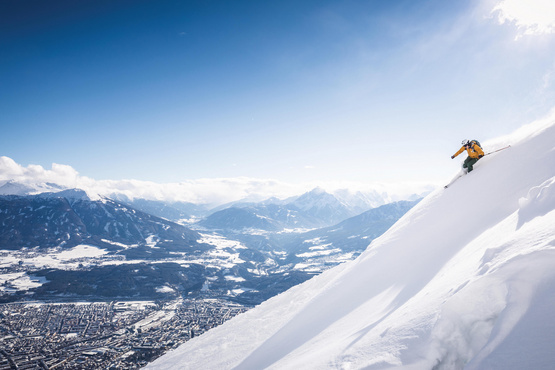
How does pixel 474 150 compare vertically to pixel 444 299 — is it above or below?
above

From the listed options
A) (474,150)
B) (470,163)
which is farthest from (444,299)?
(474,150)

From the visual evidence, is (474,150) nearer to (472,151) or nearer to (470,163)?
(472,151)

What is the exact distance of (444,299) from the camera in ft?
16.2

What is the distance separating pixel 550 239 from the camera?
4.10 meters

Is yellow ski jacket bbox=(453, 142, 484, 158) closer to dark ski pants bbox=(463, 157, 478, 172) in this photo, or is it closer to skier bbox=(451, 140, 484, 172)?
skier bbox=(451, 140, 484, 172)

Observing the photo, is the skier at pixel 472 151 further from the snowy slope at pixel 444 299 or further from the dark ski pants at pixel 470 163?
the snowy slope at pixel 444 299

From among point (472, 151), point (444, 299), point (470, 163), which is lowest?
point (444, 299)

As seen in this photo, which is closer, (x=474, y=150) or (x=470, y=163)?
(x=474, y=150)

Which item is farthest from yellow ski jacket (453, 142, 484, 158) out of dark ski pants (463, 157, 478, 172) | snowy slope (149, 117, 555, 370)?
snowy slope (149, 117, 555, 370)

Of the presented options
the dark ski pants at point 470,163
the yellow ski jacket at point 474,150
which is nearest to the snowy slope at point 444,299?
the dark ski pants at point 470,163

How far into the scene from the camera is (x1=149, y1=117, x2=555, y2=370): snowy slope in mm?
3734

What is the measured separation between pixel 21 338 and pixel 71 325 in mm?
14290

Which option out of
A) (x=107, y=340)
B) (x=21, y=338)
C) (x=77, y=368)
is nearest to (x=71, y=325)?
(x=21, y=338)

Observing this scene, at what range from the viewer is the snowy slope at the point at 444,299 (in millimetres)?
3734
